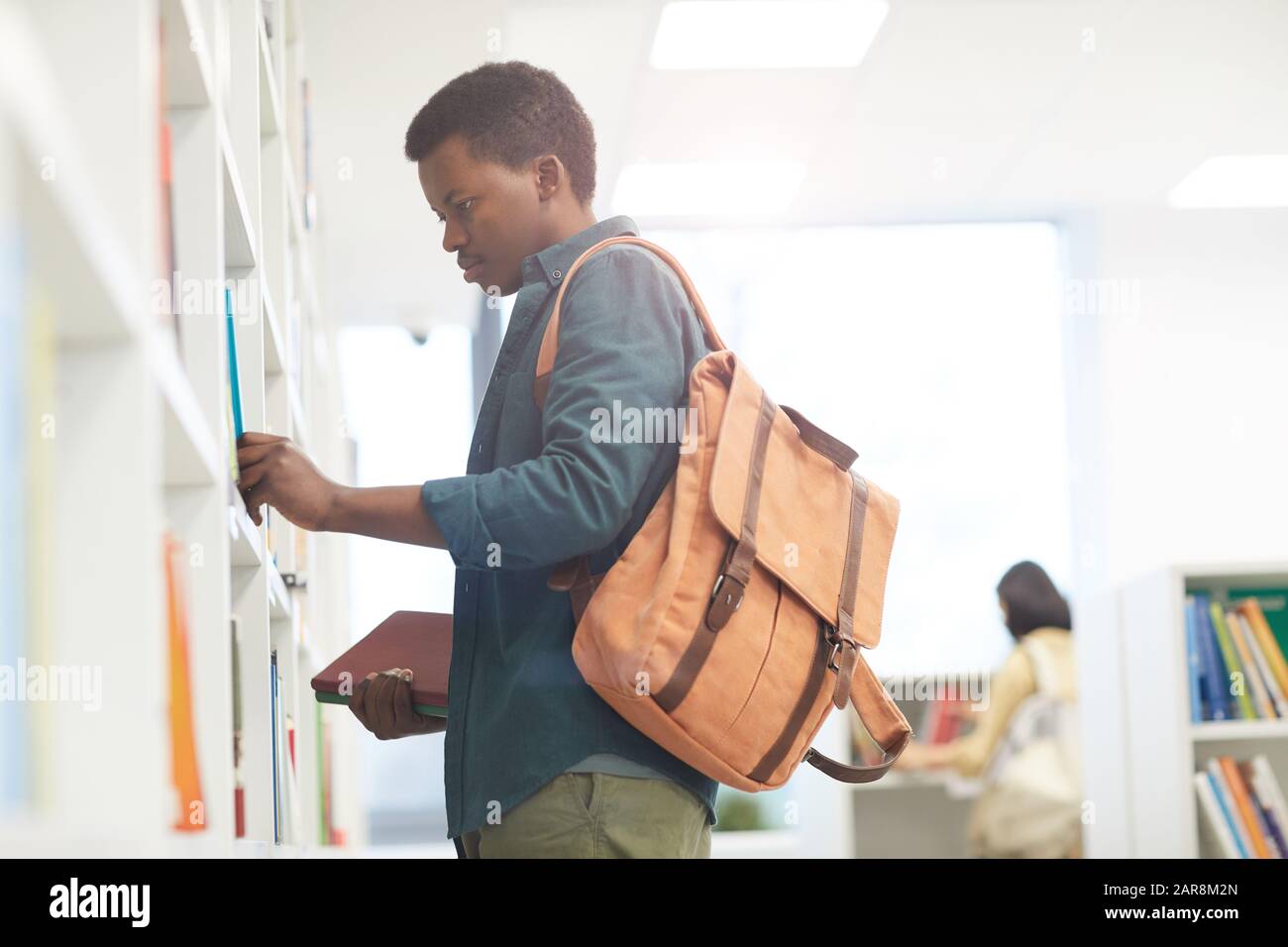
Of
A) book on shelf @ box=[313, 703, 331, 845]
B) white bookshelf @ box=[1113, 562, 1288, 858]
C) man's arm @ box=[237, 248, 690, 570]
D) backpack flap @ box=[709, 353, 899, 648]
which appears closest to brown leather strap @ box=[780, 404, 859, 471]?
backpack flap @ box=[709, 353, 899, 648]

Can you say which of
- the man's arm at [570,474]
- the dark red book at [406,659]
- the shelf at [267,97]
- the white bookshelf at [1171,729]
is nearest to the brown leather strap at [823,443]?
the man's arm at [570,474]

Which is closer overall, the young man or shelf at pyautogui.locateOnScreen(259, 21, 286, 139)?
the young man

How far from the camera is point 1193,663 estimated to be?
8.61 feet

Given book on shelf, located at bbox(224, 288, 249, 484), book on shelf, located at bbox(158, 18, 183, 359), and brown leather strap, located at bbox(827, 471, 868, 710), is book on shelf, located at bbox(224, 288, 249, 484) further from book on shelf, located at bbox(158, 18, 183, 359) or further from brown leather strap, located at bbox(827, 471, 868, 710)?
brown leather strap, located at bbox(827, 471, 868, 710)

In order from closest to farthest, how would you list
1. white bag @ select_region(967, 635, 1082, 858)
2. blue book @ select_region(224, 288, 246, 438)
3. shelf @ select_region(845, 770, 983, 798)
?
blue book @ select_region(224, 288, 246, 438) → white bag @ select_region(967, 635, 1082, 858) → shelf @ select_region(845, 770, 983, 798)

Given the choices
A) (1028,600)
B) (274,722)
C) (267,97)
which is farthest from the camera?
(1028,600)

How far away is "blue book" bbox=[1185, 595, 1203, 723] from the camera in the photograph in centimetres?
261

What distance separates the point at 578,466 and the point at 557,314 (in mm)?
131

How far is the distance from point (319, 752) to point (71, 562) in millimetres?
1759

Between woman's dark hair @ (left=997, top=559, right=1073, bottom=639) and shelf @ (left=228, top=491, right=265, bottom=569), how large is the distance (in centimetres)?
248

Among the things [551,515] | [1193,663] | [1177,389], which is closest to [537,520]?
[551,515]

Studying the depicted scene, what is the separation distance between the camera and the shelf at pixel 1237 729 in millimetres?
2570

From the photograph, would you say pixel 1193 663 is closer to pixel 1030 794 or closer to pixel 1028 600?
pixel 1030 794
